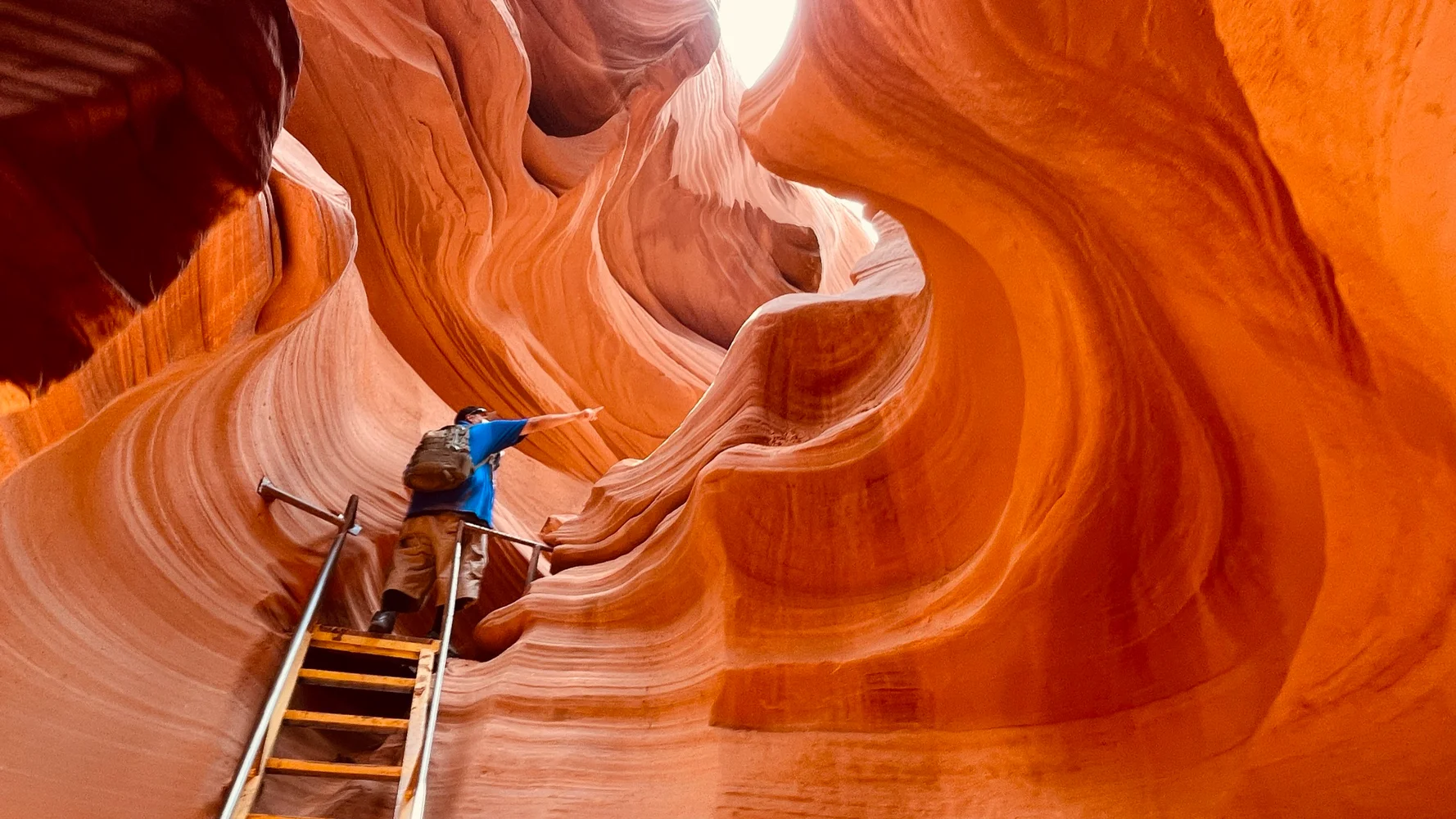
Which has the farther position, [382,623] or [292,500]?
[292,500]

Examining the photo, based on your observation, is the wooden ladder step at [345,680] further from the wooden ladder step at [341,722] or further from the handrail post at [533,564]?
the handrail post at [533,564]

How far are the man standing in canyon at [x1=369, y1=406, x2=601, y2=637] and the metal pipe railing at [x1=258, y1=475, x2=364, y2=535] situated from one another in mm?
382

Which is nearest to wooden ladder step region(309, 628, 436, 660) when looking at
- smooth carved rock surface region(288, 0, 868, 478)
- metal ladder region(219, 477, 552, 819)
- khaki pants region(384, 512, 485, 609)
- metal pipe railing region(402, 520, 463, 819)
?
metal ladder region(219, 477, 552, 819)

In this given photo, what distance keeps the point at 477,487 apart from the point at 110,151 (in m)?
3.87

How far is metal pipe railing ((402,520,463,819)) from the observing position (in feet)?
9.95

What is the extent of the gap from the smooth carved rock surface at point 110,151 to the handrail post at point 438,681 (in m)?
2.09

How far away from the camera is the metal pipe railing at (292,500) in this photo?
4.41 meters

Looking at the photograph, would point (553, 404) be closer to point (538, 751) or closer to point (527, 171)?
point (527, 171)

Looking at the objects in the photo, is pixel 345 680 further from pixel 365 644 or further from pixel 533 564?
pixel 533 564

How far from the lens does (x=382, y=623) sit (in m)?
4.25

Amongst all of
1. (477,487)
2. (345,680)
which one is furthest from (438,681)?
(477,487)

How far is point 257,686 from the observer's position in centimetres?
371

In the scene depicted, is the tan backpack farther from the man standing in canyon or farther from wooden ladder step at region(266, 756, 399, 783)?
wooden ladder step at region(266, 756, 399, 783)

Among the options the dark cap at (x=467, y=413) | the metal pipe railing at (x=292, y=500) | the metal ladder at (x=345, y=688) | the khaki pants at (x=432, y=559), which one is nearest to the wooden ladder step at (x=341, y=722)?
the metal ladder at (x=345, y=688)
